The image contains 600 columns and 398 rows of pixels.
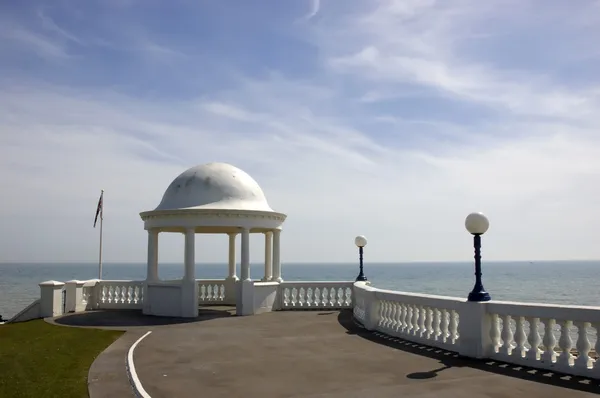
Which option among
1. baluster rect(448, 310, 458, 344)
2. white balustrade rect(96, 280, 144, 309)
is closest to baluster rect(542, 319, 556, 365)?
baluster rect(448, 310, 458, 344)

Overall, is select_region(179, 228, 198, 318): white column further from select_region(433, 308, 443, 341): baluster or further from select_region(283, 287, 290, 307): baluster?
select_region(433, 308, 443, 341): baluster

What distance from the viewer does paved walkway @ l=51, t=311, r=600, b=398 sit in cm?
934

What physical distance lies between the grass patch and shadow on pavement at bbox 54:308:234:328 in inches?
45.3

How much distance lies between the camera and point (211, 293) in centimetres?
2697

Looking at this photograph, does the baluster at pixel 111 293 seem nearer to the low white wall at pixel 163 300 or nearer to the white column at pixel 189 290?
the low white wall at pixel 163 300

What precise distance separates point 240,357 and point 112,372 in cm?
279

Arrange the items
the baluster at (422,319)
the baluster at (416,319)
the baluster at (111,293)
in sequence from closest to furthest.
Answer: the baluster at (422,319) < the baluster at (416,319) < the baluster at (111,293)

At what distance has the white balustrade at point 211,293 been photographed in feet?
87.7

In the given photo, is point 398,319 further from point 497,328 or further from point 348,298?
point 348,298

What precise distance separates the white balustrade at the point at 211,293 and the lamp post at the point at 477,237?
16420 millimetres

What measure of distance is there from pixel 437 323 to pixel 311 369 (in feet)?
12.2

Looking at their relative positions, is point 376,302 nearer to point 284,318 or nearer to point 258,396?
point 284,318

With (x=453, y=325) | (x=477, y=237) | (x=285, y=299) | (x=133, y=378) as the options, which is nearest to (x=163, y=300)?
(x=285, y=299)

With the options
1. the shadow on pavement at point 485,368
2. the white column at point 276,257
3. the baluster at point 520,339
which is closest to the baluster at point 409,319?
the shadow on pavement at point 485,368
